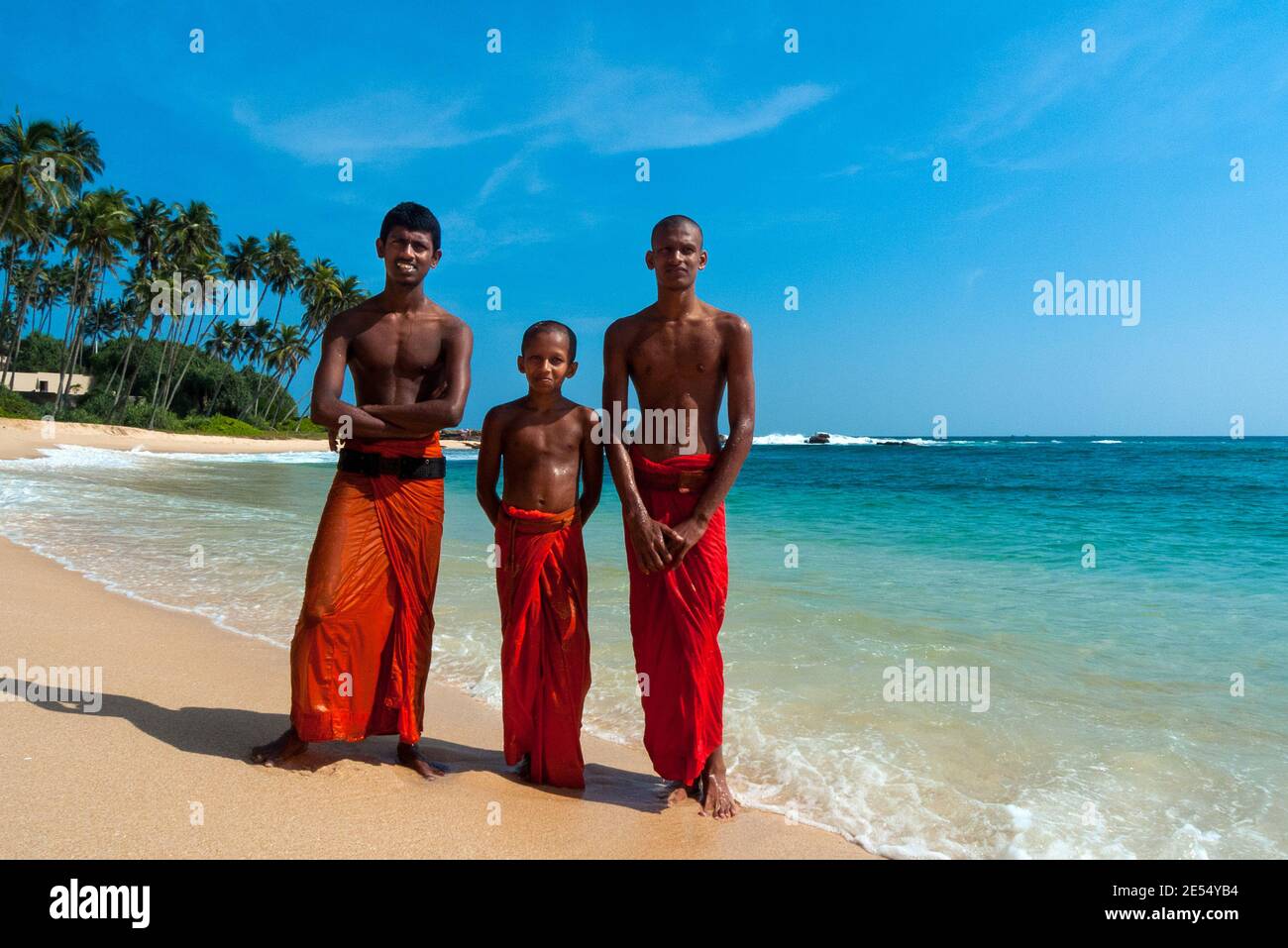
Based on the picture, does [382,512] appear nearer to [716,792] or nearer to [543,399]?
[543,399]

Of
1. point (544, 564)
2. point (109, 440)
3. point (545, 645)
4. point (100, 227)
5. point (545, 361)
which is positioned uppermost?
point (100, 227)

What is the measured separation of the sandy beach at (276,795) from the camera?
239cm

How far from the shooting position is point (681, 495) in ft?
10.1

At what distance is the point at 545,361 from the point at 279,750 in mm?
1870

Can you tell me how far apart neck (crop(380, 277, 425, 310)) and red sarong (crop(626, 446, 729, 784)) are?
3.89 ft

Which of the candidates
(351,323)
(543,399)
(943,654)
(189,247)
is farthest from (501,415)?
(189,247)

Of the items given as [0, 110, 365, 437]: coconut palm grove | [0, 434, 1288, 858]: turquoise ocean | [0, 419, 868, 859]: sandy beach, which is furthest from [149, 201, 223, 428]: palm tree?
[0, 419, 868, 859]: sandy beach

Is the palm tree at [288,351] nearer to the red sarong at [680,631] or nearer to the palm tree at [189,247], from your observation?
the palm tree at [189,247]

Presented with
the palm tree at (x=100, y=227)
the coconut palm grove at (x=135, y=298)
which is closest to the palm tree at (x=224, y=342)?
the coconut palm grove at (x=135, y=298)

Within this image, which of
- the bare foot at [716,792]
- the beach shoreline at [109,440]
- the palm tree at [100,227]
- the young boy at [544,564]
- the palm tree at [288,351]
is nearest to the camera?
the bare foot at [716,792]

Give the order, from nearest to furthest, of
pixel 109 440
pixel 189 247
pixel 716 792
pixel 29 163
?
pixel 716 792
pixel 29 163
pixel 109 440
pixel 189 247

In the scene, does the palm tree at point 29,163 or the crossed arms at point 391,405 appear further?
the palm tree at point 29,163

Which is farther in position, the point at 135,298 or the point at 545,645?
the point at 135,298

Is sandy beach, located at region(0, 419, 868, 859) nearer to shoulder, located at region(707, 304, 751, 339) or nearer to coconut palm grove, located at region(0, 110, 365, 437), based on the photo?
shoulder, located at region(707, 304, 751, 339)
